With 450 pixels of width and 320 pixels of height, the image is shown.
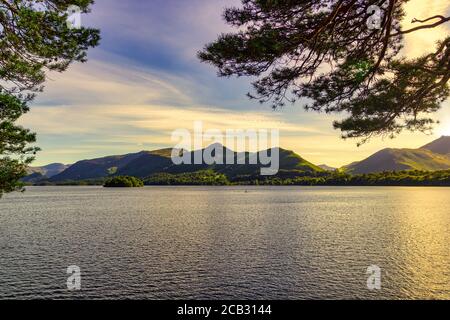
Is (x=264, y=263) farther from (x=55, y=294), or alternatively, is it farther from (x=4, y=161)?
(x=4, y=161)

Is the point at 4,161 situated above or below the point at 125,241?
above

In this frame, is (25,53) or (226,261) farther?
(226,261)

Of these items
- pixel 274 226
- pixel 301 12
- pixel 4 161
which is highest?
pixel 301 12

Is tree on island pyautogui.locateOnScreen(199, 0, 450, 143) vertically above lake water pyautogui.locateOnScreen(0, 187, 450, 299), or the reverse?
tree on island pyautogui.locateOnScreen(199, 0, 450, 143)

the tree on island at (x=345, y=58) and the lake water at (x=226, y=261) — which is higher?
the tree on island at (x=345, y=58)

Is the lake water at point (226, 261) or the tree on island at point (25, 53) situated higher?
the tree on island at point (25, 53)

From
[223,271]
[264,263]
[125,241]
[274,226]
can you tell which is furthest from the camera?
[274,226]

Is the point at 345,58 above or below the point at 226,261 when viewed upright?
Answer: above

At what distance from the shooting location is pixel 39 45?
18.8 meters

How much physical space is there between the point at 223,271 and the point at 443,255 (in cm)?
2400

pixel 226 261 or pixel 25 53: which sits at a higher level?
pixel 25 53

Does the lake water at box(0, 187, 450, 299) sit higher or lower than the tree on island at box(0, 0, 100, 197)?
lower

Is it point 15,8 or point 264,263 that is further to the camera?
point 264,263
